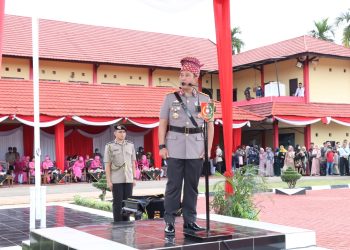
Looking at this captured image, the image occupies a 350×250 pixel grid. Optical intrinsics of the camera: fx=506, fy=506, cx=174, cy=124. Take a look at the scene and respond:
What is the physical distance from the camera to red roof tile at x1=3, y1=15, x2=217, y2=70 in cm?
2453

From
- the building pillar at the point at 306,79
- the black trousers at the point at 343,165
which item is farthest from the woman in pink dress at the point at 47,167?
the building pillar at the point at 306,79

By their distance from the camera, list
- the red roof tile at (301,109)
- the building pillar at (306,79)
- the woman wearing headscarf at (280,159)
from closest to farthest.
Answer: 1. the woman wearing headscarf at (280,159)
2. the red roof tile at (301,109)
3. the building pillar at (306,79)

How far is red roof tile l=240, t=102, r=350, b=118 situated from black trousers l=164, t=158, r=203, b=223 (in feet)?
62.8

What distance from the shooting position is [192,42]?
105 ft

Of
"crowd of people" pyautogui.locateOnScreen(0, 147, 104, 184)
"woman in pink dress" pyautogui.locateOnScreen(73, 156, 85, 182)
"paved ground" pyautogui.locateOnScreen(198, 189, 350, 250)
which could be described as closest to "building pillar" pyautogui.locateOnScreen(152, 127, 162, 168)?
"crowd of people" pyautogui.locateOnScreen(0, 147, 104, 184)

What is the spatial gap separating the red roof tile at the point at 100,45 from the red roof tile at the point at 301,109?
14.9 ft

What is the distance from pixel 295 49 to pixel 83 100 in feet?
39.6

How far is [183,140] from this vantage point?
5.71 metres

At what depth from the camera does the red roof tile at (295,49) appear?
26.5 meters

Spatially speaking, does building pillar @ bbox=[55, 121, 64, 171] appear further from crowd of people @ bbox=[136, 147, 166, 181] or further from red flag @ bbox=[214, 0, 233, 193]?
red flag @ bbox=[214, 0, 233, 193]

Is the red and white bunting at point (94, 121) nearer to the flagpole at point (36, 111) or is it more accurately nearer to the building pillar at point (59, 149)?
the building pillar at point (59, 149)

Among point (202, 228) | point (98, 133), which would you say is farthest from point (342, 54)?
point (202, 228)

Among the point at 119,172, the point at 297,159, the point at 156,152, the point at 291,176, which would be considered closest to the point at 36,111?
the point at 119,172

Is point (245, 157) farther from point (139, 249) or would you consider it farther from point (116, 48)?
point (139, 249)
